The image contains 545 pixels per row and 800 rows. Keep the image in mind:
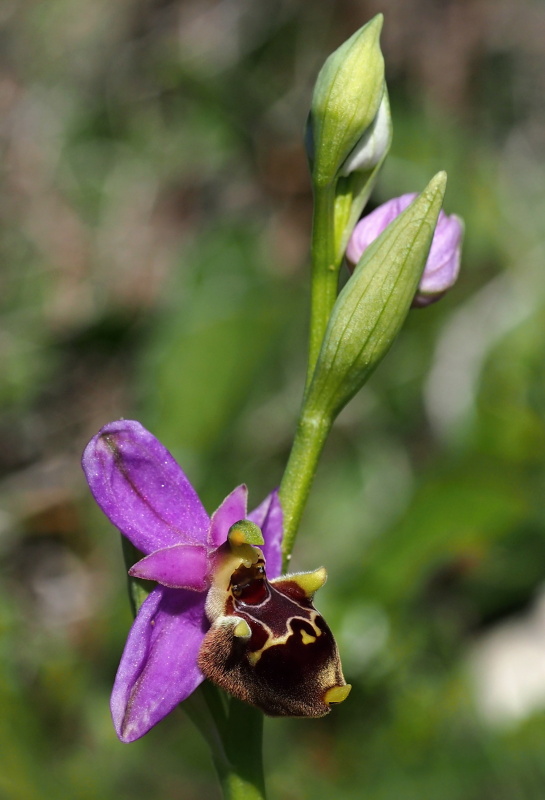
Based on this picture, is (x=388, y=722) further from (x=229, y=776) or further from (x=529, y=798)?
(x=229, y=776)

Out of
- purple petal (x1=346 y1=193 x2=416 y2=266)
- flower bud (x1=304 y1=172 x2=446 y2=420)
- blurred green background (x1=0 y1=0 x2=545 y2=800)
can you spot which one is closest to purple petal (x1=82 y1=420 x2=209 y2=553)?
flower bud (x1=304 y1=172 x2=446 y2=420)

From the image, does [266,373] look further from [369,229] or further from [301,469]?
[301,469]

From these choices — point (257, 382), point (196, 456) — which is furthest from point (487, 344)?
point (196, 456)

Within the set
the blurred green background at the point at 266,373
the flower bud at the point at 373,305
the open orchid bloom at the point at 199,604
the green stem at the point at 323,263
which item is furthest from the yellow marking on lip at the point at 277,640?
the blurred green background at the point at 266,373

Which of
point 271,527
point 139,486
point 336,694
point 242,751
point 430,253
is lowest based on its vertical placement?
point 242,751

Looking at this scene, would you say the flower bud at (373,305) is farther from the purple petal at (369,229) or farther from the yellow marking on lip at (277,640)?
the yellow marking on lip at (277,640)

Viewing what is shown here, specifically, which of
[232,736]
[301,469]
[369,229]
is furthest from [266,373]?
[232,736]
